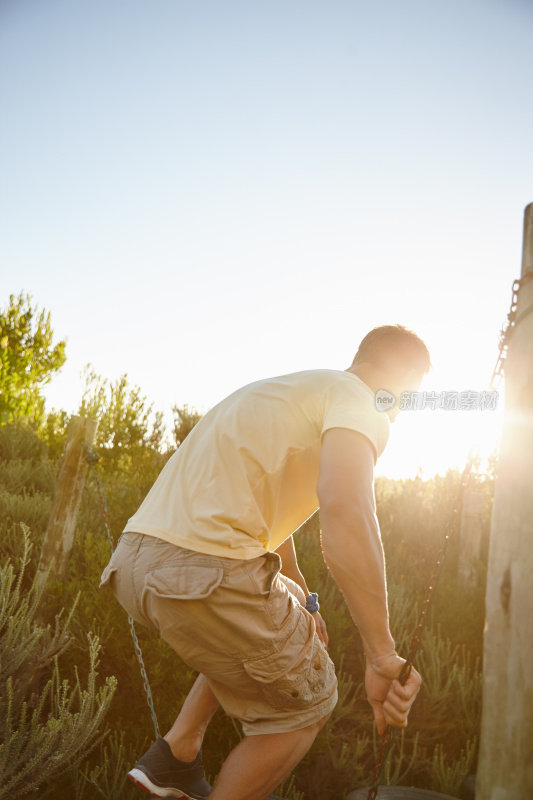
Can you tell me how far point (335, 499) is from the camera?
1.64 m

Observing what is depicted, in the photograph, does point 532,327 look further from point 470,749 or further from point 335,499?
point 470,749

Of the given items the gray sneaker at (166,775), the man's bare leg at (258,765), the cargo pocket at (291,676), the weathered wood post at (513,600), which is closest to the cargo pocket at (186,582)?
the cargo pocket at (291,676)

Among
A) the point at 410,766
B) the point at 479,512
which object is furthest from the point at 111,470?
the point at 410,766

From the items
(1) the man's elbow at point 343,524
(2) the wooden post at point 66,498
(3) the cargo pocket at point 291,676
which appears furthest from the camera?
(2) the wooden post at point 66,498

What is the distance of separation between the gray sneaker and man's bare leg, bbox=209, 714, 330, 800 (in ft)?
1.59

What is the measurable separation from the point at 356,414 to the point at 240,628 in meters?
0.70

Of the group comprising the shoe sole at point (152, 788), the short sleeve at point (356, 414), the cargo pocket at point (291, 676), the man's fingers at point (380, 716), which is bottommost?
the shoe sole at point (152, 788)

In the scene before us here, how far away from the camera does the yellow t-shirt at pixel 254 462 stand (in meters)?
1.77

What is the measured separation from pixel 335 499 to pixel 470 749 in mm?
3446

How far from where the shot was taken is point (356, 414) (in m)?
1.75

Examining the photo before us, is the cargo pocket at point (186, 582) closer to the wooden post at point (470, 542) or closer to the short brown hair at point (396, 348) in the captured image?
the short brown hair at point (396, 348)

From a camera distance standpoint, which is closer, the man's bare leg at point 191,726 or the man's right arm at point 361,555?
the man's right arm at point 361,555

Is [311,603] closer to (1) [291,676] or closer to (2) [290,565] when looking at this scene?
(2) [290,565]

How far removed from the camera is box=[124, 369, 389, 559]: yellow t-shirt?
1770mm
